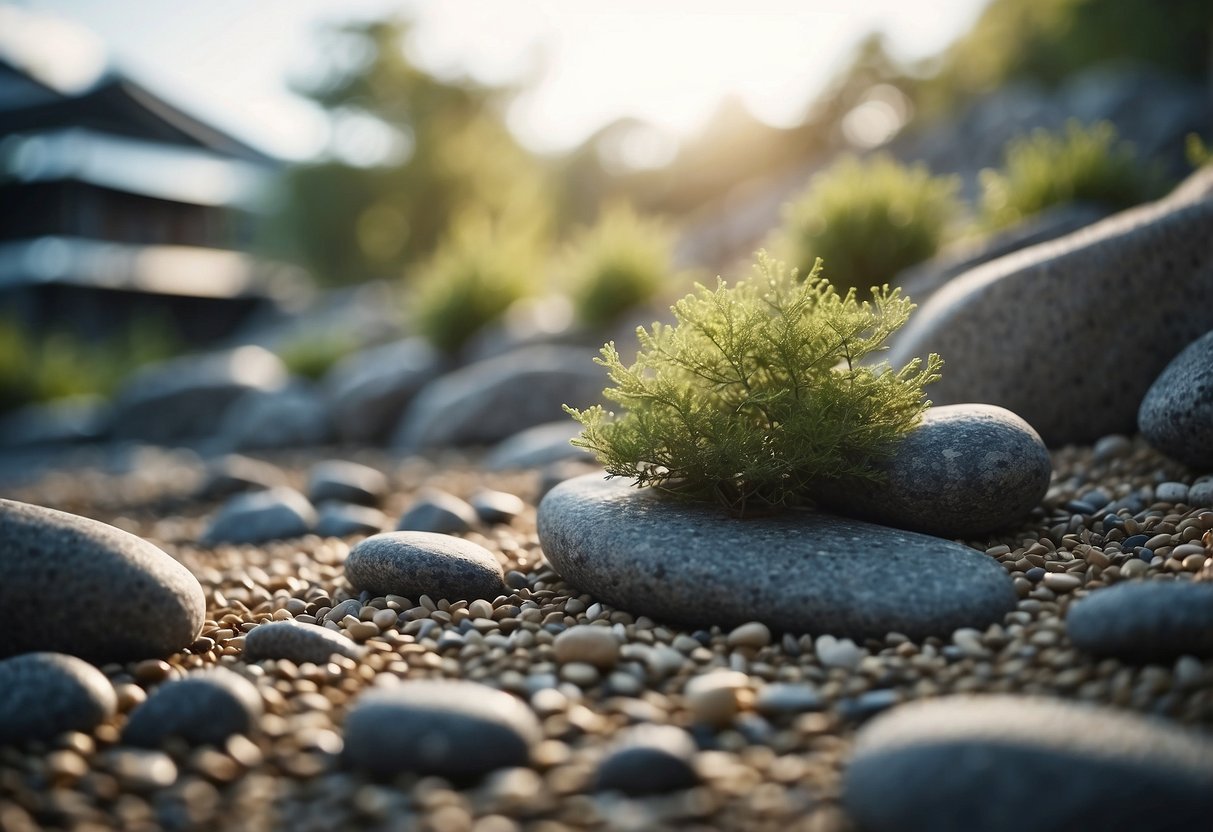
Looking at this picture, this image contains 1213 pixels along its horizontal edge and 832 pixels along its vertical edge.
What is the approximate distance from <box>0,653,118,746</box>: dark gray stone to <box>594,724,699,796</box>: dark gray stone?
4.76 ft

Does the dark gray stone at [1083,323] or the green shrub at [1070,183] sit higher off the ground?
the green shrub at [1070,183]

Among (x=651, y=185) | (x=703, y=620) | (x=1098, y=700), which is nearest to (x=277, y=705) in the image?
(x=703, y=620)

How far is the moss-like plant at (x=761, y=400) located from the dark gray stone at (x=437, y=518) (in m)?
1.39

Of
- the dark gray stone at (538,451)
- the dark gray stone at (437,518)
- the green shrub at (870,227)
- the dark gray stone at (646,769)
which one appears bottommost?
the dark gray stone at (646,769)

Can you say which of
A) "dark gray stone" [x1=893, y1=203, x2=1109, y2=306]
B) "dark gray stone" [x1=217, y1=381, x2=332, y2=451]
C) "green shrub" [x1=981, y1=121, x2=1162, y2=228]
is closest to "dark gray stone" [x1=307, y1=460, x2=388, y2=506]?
"dark gray stone" [x1=217, y1=381, x2=332, y2=451]

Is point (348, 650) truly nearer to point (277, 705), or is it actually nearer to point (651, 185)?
point (277, 705)

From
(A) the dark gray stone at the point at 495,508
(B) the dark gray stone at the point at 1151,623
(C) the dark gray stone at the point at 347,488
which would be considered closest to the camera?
(B) the dark gray stone at the point at 1151,623

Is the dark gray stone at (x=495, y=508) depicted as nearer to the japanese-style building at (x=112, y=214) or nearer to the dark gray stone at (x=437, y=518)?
the dark gray stone at (x=437, y=518)

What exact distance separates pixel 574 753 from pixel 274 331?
760 inches

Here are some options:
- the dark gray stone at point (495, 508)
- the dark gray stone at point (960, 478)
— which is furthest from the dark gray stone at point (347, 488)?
the dark gray stone at point (960, 478)

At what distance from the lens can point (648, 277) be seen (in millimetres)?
9305

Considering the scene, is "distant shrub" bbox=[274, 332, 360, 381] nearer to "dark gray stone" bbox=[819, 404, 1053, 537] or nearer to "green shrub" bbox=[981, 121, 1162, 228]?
"green shrub" bbox=[981, 121, 1162, 228]

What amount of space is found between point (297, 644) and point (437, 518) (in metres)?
1.74

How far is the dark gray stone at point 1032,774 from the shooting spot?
1.65m
